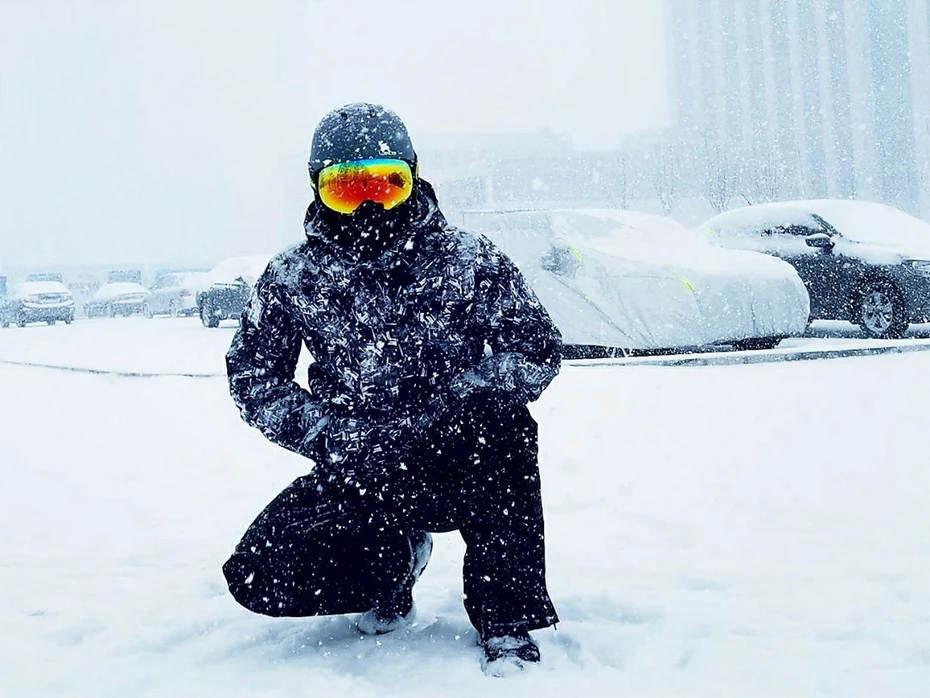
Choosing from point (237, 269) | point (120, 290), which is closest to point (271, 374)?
point (237, 269)

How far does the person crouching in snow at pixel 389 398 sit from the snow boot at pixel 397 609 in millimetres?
134

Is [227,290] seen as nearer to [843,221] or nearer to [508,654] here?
[843,221]

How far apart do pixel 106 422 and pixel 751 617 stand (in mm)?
5403

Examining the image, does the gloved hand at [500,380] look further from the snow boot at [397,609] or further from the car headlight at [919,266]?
the car headlight at [919,266]

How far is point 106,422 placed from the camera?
7055mm

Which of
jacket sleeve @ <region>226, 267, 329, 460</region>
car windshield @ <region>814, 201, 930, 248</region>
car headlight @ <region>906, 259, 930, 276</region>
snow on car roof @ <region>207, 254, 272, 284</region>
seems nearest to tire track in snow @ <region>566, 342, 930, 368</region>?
car headlight @ <region>906, 259, 930, 276</region>

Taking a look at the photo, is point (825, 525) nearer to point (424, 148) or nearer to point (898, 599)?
point (898, 599)

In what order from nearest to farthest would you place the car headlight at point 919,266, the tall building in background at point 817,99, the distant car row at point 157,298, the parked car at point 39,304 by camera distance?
1. the car headlight at point 919,266
2. the distant car row at point 157,298
3. the parked car at point 39,304
4. the tall building in background at point 817,99

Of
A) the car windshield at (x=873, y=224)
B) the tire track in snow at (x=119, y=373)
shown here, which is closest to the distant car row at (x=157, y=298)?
the tire track in snow at (x=119, y=373)

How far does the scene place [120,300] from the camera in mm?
34969

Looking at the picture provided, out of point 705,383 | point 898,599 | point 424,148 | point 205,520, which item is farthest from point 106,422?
point 424,148

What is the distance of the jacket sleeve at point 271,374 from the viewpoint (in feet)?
7.85

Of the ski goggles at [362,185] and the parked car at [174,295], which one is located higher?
the ski goggles at [362,185]

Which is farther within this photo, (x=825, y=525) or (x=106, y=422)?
(x=106, y=422)
